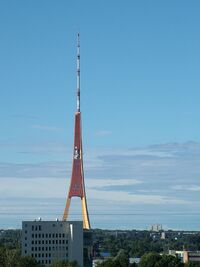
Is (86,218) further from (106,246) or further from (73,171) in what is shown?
(106,246)

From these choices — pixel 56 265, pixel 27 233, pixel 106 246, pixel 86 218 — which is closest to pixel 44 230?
pixel 27 233

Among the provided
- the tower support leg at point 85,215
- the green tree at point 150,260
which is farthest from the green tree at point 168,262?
the tower support leg at point 85,215

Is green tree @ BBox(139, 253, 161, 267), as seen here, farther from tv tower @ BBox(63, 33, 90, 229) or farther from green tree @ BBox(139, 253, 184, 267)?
tv tower @ BBox(63, 33, 90, 229)

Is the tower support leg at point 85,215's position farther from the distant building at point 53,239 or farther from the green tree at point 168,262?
the green tree at point 168,262

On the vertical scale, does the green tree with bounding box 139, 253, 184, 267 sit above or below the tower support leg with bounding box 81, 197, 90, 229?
below

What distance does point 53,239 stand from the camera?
7625 centimetres

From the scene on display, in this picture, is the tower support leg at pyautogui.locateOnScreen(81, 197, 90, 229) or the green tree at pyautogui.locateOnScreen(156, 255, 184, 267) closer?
the green tree at pyautogui.locateOnScreen(156, 255, 184, 267)

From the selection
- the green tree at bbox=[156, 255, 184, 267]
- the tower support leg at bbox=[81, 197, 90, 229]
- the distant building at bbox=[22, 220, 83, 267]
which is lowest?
the green tree at bbox=[156, 255, 184, 267]

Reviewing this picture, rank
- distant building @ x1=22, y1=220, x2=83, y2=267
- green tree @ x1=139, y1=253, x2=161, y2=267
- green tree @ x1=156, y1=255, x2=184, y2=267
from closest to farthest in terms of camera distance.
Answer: distant building @ x1=22, y1=220, x2=83, y2=267 → green tree @ x1=156, y1=255, x2=184, y2=267 → green tree @ x1=139, y1=253, x2=161, y2=267

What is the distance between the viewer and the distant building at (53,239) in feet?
248

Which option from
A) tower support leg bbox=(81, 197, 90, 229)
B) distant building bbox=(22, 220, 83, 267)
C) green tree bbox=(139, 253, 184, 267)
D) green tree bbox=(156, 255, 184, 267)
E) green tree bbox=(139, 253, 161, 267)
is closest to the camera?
distant building bbox=(22, 220, 83, 267)

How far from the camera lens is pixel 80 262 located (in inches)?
2995

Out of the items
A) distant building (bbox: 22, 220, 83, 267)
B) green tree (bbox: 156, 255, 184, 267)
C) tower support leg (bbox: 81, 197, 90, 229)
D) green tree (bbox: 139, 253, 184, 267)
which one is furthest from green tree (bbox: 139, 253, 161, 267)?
tower support leg (bbox: 81, 197, 90, 229)

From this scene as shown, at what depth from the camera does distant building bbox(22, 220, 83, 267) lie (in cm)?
7562
